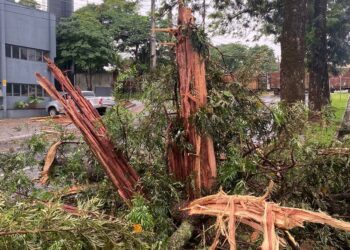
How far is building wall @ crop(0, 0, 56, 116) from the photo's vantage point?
91.9ft

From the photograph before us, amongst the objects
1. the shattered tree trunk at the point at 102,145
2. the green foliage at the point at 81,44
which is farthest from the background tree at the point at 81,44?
the shattered tree trunk at the point at 102,145

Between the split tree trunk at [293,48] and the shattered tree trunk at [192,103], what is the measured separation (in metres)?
5.66

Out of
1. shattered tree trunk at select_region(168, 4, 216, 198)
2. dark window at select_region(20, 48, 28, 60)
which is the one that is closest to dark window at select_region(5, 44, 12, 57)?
dark window at select_region(20, 48, 28, 60)

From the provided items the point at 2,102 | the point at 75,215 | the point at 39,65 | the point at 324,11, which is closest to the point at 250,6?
the point at 324,11

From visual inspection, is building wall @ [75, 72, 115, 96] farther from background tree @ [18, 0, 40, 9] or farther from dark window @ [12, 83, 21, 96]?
dark window @ [12, 83, 21, 96]

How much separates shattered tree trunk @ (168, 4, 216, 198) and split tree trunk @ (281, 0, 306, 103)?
5663 mm

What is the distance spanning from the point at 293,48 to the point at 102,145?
645cm

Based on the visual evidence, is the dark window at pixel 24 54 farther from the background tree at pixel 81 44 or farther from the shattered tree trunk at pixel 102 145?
the shattered tree trunk at pixel 102 145

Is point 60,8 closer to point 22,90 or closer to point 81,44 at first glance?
point 81,44

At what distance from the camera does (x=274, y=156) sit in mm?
3896

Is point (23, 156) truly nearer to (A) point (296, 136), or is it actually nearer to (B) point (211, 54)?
(B) point (211, 54)

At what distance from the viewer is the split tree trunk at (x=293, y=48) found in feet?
29.0

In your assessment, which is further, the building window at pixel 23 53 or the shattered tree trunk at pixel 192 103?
the building window at pixel 23 53

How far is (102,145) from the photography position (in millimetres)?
3568
